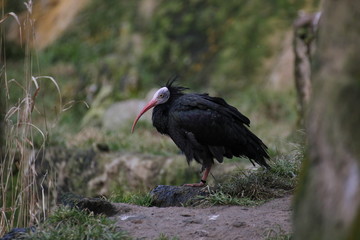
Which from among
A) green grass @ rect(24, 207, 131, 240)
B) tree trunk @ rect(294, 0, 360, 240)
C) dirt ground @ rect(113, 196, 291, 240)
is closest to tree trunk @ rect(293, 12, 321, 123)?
dirt ground @ rect(113, 196, 291, 240)

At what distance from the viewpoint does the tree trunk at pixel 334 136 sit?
9.04ft

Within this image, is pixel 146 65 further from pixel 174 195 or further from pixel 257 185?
pixel 257 185

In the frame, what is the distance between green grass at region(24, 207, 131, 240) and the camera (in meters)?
4.43

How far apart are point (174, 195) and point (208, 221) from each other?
0.99 meters

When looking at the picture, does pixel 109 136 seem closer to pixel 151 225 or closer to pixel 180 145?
pixel 180 145

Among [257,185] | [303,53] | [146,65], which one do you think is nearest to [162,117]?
[257,185]

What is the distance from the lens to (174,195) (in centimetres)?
591

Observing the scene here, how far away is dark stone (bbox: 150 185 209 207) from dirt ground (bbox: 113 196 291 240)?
1.08ft

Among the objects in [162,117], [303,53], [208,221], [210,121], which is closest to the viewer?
[208,221]

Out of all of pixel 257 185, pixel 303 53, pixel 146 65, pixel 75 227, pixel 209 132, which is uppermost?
pixel 146 65

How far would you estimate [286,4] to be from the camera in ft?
44.9

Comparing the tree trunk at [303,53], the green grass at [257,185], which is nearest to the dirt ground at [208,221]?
the green grass at [257,185]

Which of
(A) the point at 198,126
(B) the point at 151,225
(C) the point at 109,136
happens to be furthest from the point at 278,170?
(C) the point at 109,136

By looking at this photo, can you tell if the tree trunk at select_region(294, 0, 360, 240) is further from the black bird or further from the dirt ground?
the black bird
